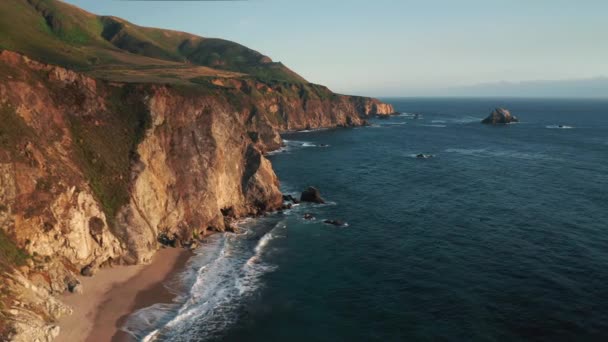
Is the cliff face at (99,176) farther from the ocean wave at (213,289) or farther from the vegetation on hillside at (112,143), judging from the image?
the ocean wave at (213,289)

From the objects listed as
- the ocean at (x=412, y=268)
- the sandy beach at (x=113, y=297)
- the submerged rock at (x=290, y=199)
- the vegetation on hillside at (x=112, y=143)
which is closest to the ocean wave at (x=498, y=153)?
the ocean at (x=412, y=268)

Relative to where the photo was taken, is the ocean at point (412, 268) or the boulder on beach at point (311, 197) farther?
the boulder on beach at point (311, 197)

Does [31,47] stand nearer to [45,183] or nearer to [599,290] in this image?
[45,183]

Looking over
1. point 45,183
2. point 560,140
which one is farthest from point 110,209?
point 560,140

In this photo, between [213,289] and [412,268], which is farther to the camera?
[412,268]

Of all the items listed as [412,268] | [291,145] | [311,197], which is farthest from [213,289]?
[291,145]

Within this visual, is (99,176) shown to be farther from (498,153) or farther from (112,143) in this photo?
(498,153)
